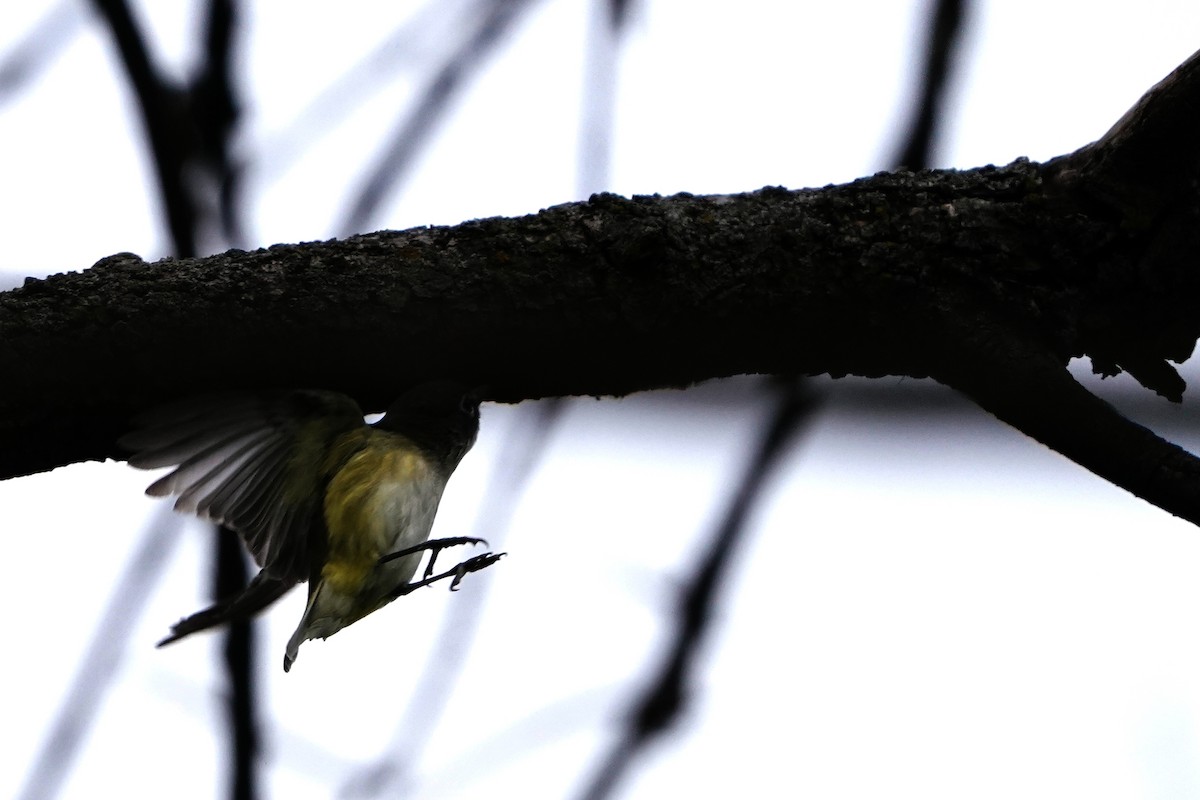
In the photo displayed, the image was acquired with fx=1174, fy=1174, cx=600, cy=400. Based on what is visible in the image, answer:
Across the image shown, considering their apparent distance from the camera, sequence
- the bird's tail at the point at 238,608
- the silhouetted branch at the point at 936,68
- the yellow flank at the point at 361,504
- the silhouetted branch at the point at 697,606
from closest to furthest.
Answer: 1. the silhouetted branch at the point at 936,68
2. the silhouetted branch at the point at 697,606
3. the bird's tail at the point at 238,608
4. the yellow flank at the point at 361,504

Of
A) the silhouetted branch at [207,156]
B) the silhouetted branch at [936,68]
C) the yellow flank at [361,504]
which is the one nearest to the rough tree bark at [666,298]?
the silhouetted branch at [207,156]

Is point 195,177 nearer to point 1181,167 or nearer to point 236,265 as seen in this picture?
point 236,265

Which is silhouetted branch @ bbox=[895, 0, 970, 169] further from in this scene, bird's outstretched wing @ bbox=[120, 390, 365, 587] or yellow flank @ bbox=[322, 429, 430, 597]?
yellow flank @ bbox=[322, 429, 430, 597]

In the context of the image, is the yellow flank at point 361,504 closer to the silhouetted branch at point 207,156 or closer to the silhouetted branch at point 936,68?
the silhouetted branch at point 207,156

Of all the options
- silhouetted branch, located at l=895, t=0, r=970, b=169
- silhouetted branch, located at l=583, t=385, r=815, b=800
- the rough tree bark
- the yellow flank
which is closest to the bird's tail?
the yellow flank

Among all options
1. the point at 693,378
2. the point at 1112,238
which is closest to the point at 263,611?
the point at 693,378

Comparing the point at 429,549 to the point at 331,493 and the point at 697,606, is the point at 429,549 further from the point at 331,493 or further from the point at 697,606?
the point at 697,606
